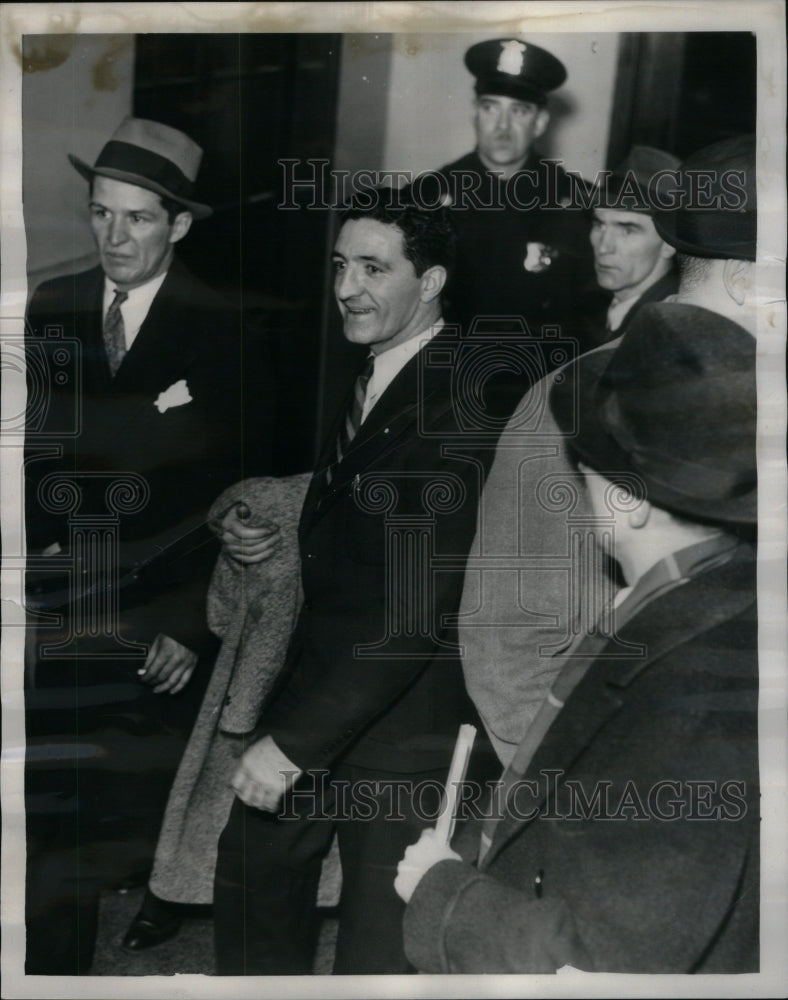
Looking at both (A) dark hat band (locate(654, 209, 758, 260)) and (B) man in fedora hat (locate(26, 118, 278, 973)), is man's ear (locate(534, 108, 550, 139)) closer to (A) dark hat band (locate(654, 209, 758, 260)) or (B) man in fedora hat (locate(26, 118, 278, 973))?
(A) dark hat band (locate(654, 209, 758, 260))

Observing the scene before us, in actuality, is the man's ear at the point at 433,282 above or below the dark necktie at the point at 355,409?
above

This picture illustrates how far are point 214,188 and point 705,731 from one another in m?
1.50

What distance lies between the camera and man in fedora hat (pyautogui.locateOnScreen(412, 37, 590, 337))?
90.0 inches

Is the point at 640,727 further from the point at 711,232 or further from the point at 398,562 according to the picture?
the point at 711,232

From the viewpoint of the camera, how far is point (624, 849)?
2.27 meters

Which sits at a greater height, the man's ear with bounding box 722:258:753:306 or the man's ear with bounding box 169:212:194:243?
the man's ear with bounding box 169:212:194:243

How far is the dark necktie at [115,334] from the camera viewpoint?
2.34m

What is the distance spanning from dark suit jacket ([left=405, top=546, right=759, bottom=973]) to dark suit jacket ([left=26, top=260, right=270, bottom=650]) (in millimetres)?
Answer: 766

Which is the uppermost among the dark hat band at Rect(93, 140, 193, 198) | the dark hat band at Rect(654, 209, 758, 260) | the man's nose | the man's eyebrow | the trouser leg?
the dark hat band at Rect(93, 140, 193, 198)

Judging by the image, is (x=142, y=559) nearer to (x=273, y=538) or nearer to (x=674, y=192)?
(x=273, y=538)

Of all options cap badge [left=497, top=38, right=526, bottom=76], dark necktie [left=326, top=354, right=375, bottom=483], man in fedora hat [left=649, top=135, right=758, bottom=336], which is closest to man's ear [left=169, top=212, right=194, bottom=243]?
dark necktie [left=326, top=354, right=375, bottom=483]

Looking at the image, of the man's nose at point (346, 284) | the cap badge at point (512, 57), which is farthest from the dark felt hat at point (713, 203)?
the man's nose at point (346, 284)

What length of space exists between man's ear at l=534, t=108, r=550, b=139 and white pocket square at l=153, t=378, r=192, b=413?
0.89 m

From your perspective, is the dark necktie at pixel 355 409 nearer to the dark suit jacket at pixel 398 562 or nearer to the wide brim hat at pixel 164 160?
the dark suit jacket at pixel 398 562
